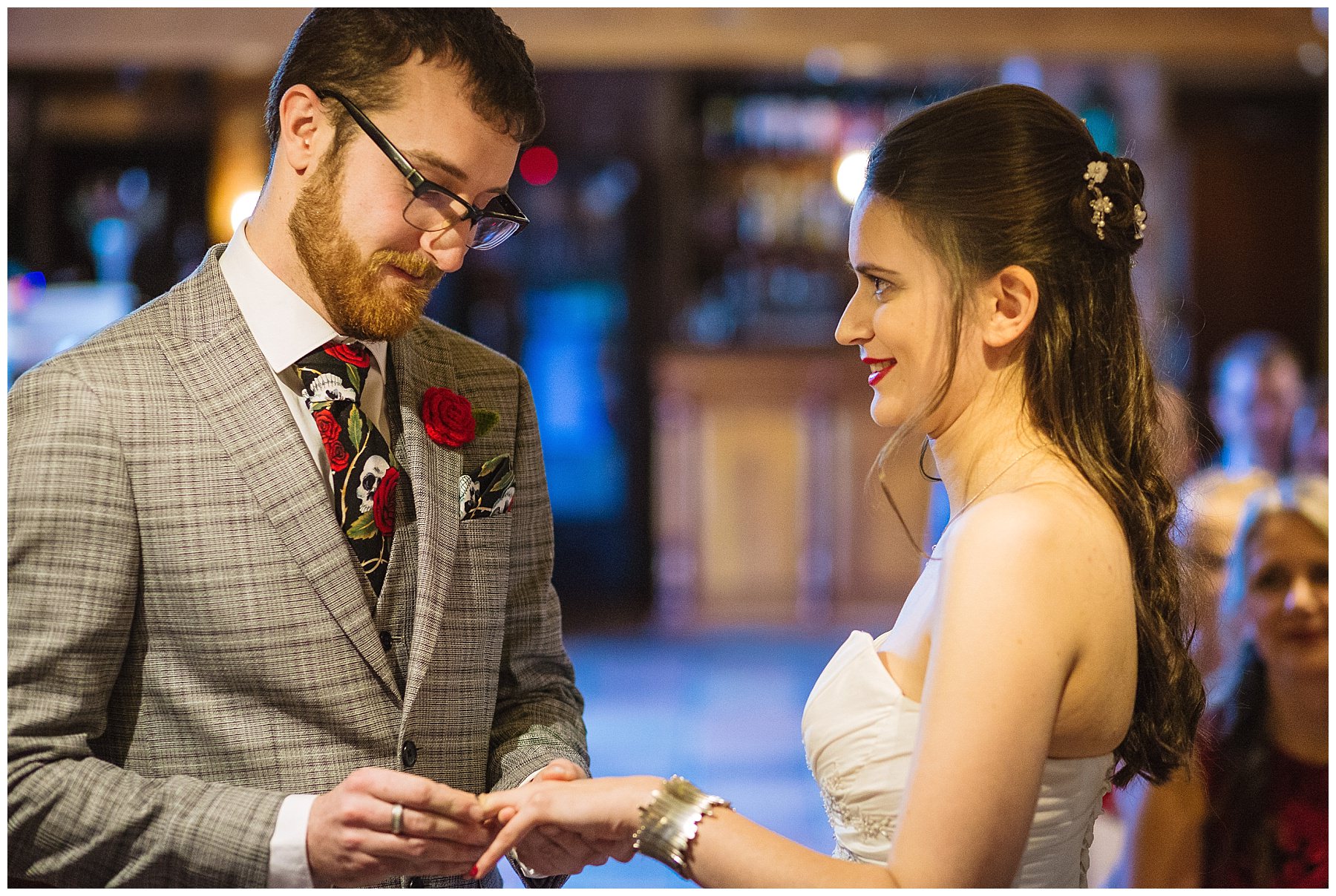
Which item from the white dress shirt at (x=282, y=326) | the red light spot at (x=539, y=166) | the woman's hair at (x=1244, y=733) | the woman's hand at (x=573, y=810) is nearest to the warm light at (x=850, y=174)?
the red light spot at (x=539, y=166)

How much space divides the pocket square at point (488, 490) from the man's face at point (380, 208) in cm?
23

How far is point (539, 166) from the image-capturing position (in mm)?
7711

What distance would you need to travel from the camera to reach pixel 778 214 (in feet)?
26.4

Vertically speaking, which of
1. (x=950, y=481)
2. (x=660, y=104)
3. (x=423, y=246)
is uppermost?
(x=660, y=104)

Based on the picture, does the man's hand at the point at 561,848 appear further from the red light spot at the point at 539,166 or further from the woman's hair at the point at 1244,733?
the red light spot at the point at 539,166

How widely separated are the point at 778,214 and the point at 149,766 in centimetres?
695

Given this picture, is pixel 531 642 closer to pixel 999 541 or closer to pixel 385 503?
pixel 385 503

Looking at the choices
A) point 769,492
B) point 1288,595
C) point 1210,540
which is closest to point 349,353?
point 1288,595

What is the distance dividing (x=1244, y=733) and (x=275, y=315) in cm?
206

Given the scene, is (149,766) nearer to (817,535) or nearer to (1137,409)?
(1137,409)

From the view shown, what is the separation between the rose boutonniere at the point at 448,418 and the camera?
1.68 meters

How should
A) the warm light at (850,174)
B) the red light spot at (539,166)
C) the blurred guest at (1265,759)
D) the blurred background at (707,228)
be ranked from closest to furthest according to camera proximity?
the blurred guest at (1265,759) < the blurred background at (707,228) < the warm light at (850,174) < the red light spot at (539,166)

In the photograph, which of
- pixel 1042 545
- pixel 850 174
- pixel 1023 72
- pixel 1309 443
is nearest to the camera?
pixel 1042 545

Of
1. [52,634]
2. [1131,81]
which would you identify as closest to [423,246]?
[52,634]
